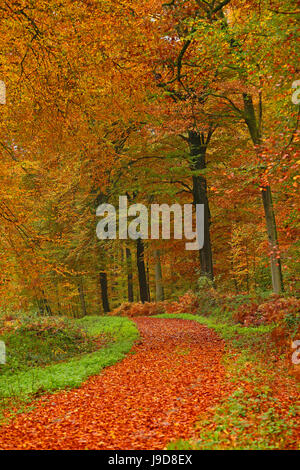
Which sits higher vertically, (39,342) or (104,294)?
(39,342)

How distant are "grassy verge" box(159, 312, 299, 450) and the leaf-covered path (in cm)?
31

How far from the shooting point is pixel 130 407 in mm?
6148

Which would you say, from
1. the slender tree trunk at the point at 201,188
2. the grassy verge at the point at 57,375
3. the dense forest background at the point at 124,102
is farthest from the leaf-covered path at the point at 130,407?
the slender tree trunk at the point at 201,188

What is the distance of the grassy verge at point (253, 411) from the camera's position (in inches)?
169

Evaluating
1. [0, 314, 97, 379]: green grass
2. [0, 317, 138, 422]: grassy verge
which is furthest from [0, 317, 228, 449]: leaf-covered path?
[0, 314, 97, 379]: green grass

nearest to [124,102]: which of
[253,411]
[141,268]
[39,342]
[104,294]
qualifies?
[253,411]

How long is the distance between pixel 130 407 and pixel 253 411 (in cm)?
202

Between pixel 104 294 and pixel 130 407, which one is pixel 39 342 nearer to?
pixel 130 407

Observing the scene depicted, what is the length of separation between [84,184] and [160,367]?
6872 millimetres

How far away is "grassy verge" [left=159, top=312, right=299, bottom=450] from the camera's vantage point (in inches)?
169

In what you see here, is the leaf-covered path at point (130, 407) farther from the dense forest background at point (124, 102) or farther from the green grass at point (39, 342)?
the dense forest background at point (124, 102)

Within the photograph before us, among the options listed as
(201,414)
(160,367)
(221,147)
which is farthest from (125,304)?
(201,414)

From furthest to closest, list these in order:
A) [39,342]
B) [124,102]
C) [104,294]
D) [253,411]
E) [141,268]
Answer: [104,294], [141,268], [39,342], [124,102], [253,411]
